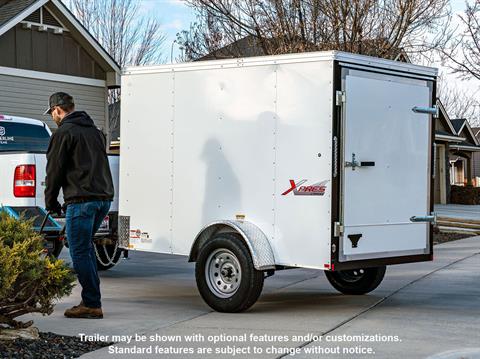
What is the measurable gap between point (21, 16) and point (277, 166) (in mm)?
14042

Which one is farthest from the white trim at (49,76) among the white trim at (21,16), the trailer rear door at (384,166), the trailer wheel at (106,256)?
the trailer rear door at (384,166)

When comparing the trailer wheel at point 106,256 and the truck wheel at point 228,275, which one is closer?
the truck wheel at point 228,275

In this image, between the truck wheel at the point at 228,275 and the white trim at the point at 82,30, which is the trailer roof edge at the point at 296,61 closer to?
the truck wheel at the point at 228,275

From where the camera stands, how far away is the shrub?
6453 millimetres

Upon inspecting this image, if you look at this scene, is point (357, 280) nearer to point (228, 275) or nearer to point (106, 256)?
point (228, 275)

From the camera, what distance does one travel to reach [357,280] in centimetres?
1001

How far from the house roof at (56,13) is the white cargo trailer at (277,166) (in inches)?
466

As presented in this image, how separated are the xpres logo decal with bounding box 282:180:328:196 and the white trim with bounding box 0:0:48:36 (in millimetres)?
13714

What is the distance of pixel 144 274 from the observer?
12102 millimetres

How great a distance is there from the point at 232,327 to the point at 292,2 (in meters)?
9.13

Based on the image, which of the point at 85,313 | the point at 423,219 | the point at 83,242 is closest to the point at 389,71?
the point at 423,219

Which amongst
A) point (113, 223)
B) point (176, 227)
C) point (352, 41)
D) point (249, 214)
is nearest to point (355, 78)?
point (249, 214)

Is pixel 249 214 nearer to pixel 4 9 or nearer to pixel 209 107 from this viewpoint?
pixel 209 107

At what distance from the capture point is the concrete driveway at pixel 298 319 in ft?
22.6
